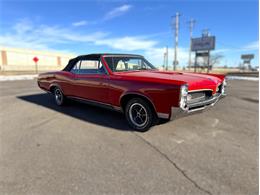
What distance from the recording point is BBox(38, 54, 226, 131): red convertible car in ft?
10.6

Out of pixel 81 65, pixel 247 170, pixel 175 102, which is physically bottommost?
pixel 247 170

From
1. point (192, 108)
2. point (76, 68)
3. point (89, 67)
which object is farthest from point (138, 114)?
point (76, 68)

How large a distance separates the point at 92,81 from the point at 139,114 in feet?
4.89

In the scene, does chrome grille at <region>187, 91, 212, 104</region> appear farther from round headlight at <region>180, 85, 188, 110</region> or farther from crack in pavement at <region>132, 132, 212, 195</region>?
crack in pavement at <region>132, 132, 212, 195</region>

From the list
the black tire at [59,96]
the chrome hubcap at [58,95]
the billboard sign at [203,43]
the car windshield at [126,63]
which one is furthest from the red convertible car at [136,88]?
the billboard sign at [203,43]

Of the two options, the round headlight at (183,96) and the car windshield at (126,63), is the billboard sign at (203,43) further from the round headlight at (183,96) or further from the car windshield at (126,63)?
the round headlight at (183,96)

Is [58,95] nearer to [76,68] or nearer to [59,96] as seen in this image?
[59,96]

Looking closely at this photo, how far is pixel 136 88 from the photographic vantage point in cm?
358

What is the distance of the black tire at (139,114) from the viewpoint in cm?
357

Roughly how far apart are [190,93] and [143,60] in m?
2.11

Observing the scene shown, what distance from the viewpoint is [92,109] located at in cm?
557

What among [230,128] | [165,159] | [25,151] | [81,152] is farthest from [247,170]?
[25,151]

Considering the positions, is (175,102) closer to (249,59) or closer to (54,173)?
(54,173)

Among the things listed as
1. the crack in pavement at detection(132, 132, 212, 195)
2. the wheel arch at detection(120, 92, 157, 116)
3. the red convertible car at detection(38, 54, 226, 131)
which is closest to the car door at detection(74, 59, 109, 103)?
the red convertible car at detection(38, 54, 226, 131)
